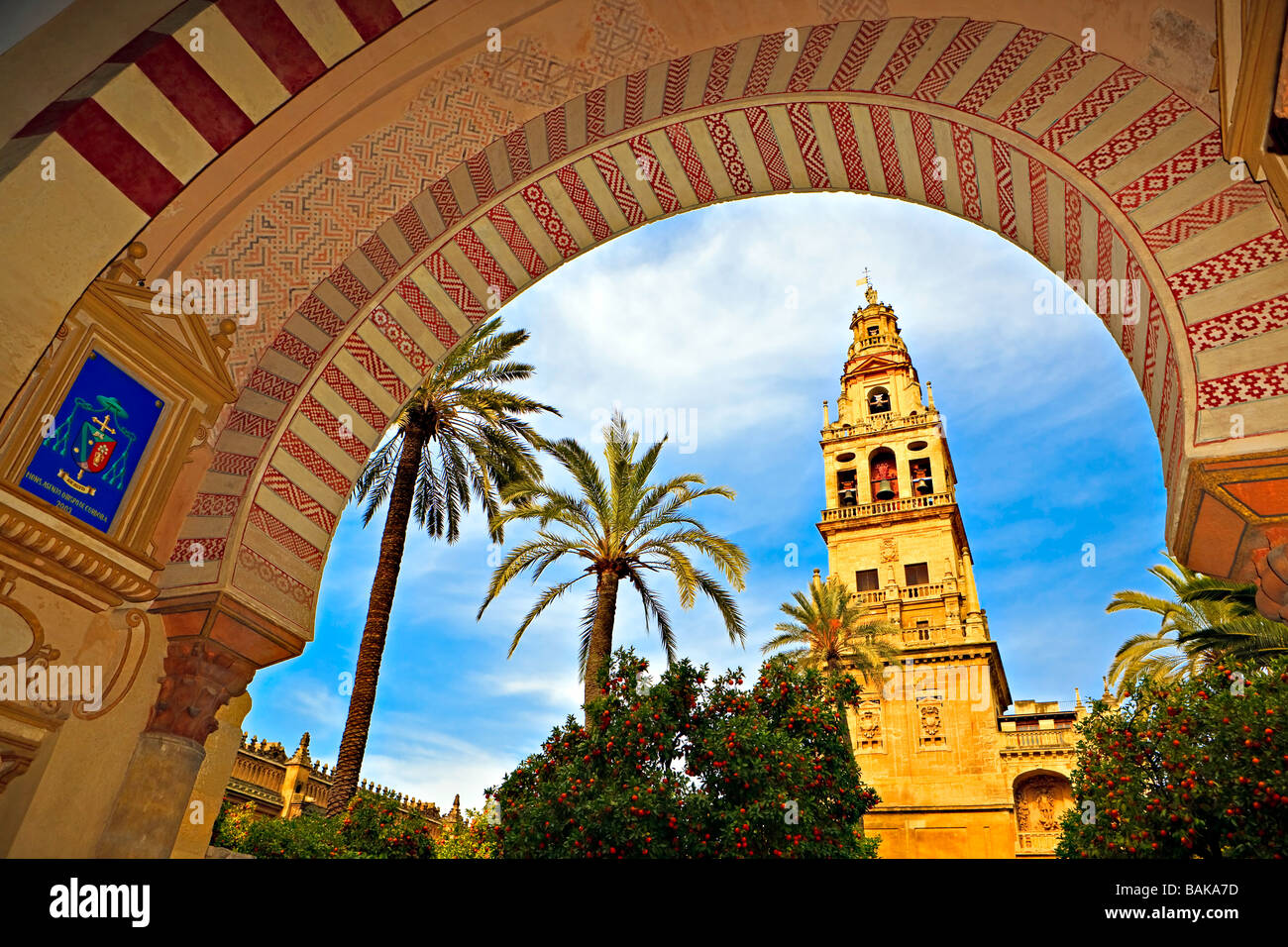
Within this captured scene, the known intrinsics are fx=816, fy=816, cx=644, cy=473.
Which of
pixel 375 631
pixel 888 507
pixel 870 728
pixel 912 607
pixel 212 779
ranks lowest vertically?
pixel 212 779

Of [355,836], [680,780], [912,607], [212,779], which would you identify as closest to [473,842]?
[355,836]

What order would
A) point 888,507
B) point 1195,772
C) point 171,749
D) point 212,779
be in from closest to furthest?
1. point 171,749
2. point 212,779
3. point 1195,772
4. point 888,507

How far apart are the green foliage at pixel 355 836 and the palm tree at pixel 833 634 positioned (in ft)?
57.5

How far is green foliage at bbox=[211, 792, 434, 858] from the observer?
478 inches

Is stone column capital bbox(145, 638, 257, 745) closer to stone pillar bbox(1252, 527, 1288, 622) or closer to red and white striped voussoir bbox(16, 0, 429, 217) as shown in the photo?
red and white striped voussoir bbox(16, 0, 429, 217)

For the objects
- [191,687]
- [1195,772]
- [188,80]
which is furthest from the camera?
[1195,772]

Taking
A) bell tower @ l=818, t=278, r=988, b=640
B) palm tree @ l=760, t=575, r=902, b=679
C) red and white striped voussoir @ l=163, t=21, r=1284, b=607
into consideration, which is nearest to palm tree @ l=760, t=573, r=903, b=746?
palm tree @ l=760, t=575, r=902, b=679

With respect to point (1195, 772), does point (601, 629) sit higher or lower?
higher

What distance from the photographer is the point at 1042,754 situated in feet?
100

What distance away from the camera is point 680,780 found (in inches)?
470

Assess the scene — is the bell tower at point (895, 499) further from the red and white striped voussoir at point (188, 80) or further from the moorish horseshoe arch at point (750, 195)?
the red and white striped voussoir at point (188, 80)

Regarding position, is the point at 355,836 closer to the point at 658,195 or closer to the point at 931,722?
the point at 658,195

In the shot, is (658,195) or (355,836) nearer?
(658,195)

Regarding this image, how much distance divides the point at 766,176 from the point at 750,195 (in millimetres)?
207
